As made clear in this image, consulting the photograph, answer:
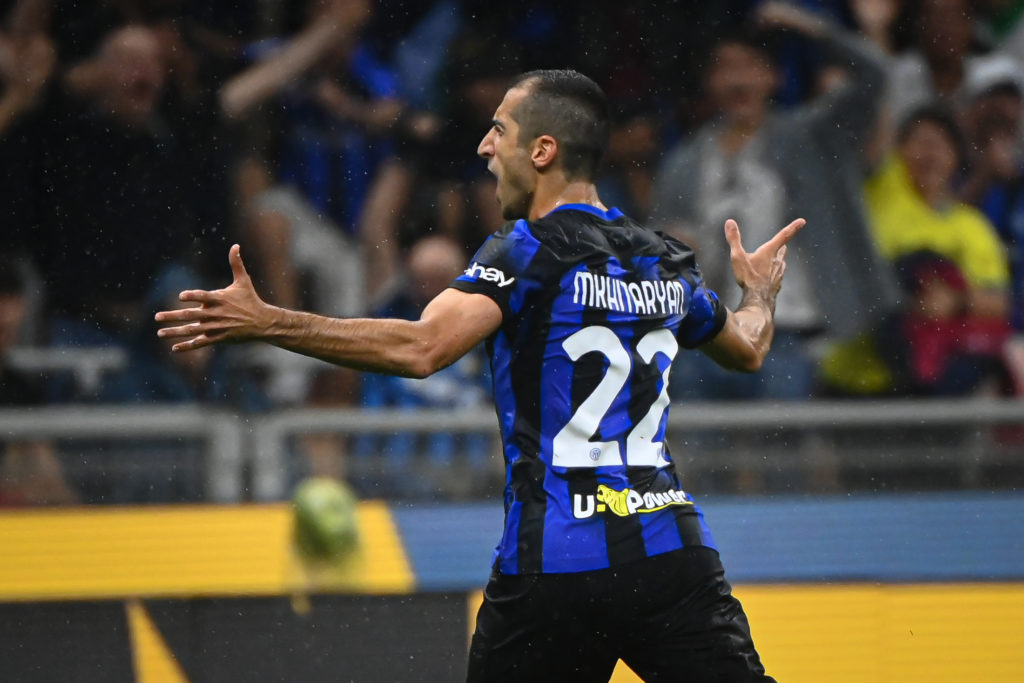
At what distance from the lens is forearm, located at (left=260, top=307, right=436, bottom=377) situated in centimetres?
298

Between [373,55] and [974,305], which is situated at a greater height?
[373,55]

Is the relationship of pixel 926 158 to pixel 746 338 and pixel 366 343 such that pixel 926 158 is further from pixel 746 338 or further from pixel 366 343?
pixel 366 343

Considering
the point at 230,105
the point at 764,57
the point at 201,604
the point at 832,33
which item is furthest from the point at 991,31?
the point at 201,604

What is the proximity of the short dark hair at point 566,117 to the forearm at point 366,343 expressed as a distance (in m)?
0.68

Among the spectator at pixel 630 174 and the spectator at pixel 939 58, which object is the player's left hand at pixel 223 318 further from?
the spectator at pixel 939 58

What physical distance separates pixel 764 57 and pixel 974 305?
1815mm

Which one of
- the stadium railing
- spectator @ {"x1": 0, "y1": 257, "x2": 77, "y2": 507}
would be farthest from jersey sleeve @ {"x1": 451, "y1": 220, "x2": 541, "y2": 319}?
spectator @ {"x1": 0, "y1": 257, "x2": 77, "y2": 507}

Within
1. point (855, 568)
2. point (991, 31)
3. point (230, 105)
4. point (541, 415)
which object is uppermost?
point (991, 31)

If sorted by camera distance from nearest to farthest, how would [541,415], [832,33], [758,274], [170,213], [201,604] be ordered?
1. [541,415]
2. [758,274]
3. [201,604]
4. [170,213]
5. [832,33]

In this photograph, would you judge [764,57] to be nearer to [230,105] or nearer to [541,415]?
[230,105]

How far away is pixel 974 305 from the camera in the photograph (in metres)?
7.46

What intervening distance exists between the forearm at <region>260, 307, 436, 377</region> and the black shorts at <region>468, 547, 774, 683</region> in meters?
0.58

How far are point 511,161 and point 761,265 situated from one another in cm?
106

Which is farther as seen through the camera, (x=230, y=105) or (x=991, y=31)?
(x=991, y=31)
